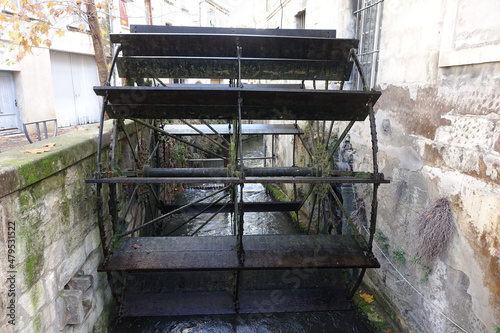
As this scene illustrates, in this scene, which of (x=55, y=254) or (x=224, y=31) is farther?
(x=224, y=31)

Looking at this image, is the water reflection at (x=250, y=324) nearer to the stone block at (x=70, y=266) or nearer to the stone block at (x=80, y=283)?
the stone block at (x=80, y=283)

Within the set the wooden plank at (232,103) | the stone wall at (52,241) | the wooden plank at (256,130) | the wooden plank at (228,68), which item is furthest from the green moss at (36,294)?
the wooden plank at (256,130)

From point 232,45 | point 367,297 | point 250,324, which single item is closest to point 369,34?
point 232,45

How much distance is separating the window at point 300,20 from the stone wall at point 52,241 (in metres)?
5.55

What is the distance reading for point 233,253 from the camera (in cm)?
346

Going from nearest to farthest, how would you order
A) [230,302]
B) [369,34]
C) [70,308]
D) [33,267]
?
[33,267] → [70,308] → [230,302] → [369,34]

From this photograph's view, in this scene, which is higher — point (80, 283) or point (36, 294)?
point (36, 294)

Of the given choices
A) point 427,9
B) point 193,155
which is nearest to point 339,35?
point 427,9

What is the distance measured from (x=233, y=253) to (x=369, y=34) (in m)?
3.28

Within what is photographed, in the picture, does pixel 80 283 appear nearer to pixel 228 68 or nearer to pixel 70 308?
pixel 70 308

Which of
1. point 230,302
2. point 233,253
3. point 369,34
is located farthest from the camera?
point 369,34

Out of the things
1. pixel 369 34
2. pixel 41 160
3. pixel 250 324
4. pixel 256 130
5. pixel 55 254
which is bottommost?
pixel 250 324

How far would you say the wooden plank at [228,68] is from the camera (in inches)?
162

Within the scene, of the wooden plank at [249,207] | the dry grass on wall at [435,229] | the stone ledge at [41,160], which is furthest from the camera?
the wooden plank at [249,207]
